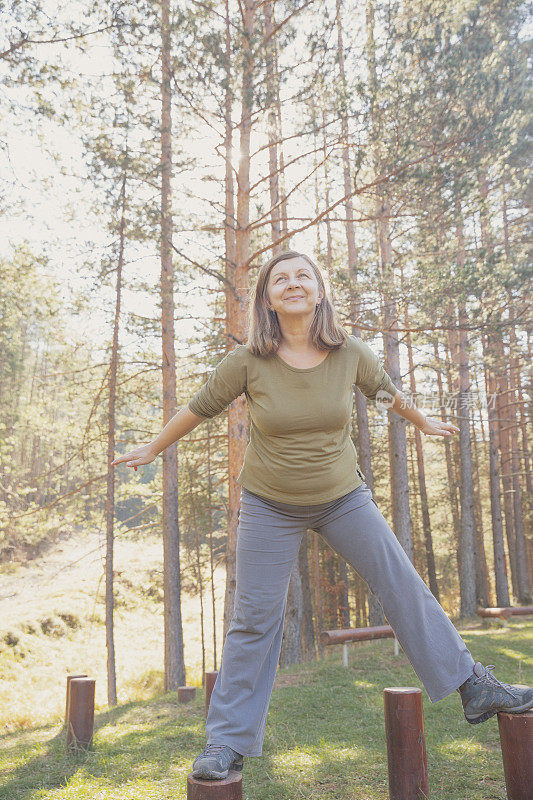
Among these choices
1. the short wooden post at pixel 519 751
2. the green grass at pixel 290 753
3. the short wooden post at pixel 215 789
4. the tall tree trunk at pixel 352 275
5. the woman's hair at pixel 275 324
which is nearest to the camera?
the short wooden post at pixel 215 789

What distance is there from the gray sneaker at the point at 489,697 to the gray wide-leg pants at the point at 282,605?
5 cm

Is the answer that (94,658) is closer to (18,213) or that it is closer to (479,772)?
(18,213)

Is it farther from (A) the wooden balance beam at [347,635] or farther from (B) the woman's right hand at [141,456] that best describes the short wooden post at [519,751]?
(A) the wooden balance beam at [347,635]

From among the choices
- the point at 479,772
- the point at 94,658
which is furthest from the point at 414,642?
the point at 94,658

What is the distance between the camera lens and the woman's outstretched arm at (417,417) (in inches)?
109

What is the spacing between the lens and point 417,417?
2.81 metres

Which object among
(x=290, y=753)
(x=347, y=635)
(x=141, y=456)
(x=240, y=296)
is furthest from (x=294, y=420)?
(x=347, y=635)

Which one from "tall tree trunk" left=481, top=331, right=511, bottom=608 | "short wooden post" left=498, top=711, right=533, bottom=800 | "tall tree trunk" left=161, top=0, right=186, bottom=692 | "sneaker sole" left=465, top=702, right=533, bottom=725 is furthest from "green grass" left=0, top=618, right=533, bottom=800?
"tall tree trunk" left=481, top=331, right=511, bottom=608

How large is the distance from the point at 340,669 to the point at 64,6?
8.49 metres

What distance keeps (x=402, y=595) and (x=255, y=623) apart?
577 mm

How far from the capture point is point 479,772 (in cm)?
331

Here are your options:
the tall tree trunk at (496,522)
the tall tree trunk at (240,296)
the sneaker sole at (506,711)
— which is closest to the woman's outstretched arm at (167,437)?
the sneaker sole at (506,711)

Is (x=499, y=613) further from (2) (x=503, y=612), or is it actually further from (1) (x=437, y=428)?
(1) (x=437, y=428)

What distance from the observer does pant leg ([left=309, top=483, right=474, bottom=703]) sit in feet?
7.75
